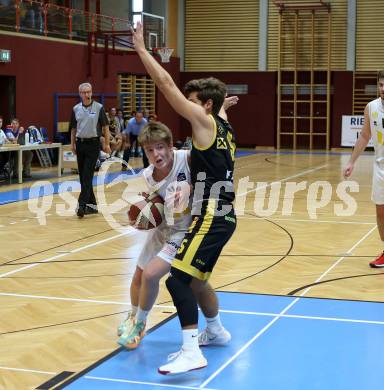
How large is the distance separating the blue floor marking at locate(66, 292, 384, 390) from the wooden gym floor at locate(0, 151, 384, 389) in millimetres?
318

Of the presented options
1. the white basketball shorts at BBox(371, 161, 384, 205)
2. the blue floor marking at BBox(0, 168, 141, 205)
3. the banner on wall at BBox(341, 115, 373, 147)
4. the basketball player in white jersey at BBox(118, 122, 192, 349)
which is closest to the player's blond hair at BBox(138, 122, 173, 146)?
the basketball player in white jersey at BBox(118, 122, 192, 349)

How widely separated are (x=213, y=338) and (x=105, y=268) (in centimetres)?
284

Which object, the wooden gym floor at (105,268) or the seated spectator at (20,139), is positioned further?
the seated spectator at (20,139)

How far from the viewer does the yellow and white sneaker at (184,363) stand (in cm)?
458

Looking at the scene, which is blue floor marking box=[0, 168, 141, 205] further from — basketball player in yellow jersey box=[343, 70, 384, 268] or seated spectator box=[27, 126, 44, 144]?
basketball player in yellow jersey box=[343, 70, 384, 268]

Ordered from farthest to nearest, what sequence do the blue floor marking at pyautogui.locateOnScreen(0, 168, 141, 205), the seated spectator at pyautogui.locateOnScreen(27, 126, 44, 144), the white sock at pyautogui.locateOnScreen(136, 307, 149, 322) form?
the seated spectator at pyautogui.locateOnScreen(27, 126, 44, 144) < the blue floor marking at pyautogui.locateOnScreen(0, 168, 141, 205) < the white sock at pyautogui.locateOnScreen(136, 307, 149, 322)

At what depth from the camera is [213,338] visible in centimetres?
518

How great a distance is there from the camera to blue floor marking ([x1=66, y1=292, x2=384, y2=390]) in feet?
14.7

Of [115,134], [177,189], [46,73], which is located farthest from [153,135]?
[46,73]

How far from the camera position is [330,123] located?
2827 centimetres

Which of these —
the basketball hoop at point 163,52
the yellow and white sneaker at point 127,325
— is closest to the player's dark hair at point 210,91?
the yellow and white sneaker at point 127,325

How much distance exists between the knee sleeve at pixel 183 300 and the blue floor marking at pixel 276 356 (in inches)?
12.9

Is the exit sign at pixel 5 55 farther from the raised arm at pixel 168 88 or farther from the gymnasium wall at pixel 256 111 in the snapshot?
the raised arm at pixel 168 88

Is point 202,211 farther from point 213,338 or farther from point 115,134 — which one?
point 115,134
